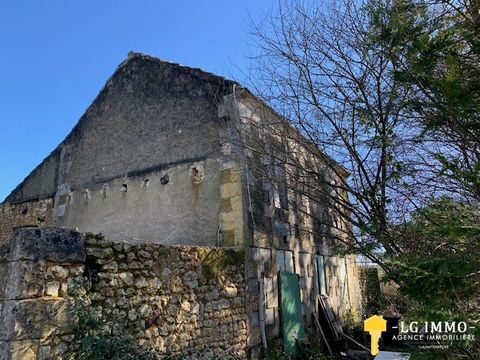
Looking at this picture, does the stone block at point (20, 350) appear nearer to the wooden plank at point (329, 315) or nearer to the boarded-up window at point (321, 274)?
the wooden plank at point (329, 315)

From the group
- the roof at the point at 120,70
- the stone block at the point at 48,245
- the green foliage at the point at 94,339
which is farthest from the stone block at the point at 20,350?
the roof at the point at 120,70

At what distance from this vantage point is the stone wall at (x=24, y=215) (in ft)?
32.7

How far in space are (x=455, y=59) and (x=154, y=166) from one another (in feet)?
20.1

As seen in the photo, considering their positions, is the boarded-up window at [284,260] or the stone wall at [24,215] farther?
the stone wall at [24,215]

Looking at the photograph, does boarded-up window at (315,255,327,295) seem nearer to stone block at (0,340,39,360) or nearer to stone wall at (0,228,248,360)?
stone wall at (0,228,248,360)

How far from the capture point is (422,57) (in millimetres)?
3633

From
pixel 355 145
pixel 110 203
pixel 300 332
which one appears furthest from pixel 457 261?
pixel 110 203

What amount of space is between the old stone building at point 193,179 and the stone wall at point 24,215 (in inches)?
1.4

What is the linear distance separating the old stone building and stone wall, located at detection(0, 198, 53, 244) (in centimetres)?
4

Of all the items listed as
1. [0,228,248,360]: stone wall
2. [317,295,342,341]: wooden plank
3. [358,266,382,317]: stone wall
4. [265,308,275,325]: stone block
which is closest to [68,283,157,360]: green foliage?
[0,228,248,360]: stone wall

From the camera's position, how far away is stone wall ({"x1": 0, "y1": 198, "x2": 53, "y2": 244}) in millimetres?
9977

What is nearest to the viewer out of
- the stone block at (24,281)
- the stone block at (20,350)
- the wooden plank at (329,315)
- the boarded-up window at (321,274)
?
the stone block at (20,350)

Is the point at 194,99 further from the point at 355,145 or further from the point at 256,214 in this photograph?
the point at 355,145

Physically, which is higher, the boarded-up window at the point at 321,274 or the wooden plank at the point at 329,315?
the boarded-up window at the point at 321,274
